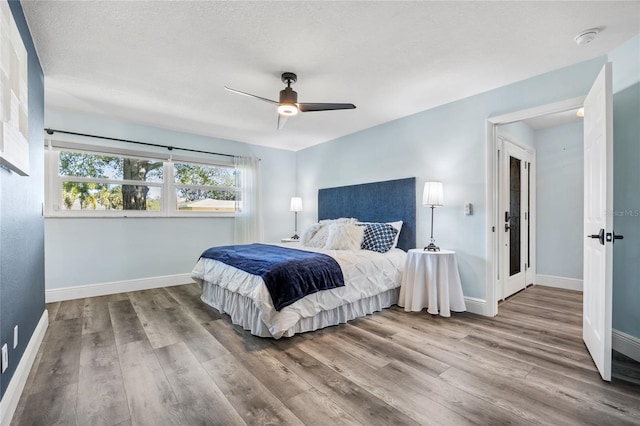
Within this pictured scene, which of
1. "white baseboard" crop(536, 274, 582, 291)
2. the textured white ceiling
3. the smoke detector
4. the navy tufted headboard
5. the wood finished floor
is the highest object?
the textured white ceiling

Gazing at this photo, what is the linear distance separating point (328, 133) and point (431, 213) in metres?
2.19

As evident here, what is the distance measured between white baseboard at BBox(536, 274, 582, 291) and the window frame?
5.12 meters

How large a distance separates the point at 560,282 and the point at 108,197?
674 centimetres

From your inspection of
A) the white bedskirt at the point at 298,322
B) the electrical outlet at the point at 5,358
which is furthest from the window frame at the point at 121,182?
the electrical outlet at the point at 5,358

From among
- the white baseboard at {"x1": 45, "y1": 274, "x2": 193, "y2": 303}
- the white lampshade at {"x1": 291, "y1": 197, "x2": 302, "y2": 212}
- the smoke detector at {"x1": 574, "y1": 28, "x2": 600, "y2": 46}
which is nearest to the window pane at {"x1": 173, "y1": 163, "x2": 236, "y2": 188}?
the white lampshade at {"x1": 291, "y1": 197, "x2": 302, "y2": 212}

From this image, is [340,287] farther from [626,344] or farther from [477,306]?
[626,344]

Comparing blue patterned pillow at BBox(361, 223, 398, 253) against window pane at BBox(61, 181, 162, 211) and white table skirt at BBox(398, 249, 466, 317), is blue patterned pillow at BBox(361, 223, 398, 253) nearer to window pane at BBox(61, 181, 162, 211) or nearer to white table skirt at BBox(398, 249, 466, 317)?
white table skirt at BBox(398, 249, 466, 317)

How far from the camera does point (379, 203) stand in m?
4.42

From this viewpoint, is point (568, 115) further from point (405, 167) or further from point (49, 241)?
point (49, 241)

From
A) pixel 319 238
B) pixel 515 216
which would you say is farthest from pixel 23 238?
pixel 515 216

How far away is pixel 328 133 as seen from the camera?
499 cm

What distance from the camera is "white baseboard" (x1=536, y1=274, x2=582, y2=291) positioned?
429cm

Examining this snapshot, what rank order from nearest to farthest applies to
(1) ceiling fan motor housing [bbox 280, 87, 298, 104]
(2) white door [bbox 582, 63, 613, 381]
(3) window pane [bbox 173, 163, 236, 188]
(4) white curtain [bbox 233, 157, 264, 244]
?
(2) white door [bbox 582, 63, 613, 381], (1) ceiling fan motor housing [bbox 280, 87, 298, 104], (3) window pane [bbox 173, 163, 236, 188], (4) white curtain [bbox 233, 157, 264, 244]

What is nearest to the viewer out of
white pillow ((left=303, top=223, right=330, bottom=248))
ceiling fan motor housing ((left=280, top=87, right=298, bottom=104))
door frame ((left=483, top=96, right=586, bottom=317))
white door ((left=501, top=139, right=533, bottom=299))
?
ceiling fan motor housing ((left=280, top=87, right=298, bottom=104))
